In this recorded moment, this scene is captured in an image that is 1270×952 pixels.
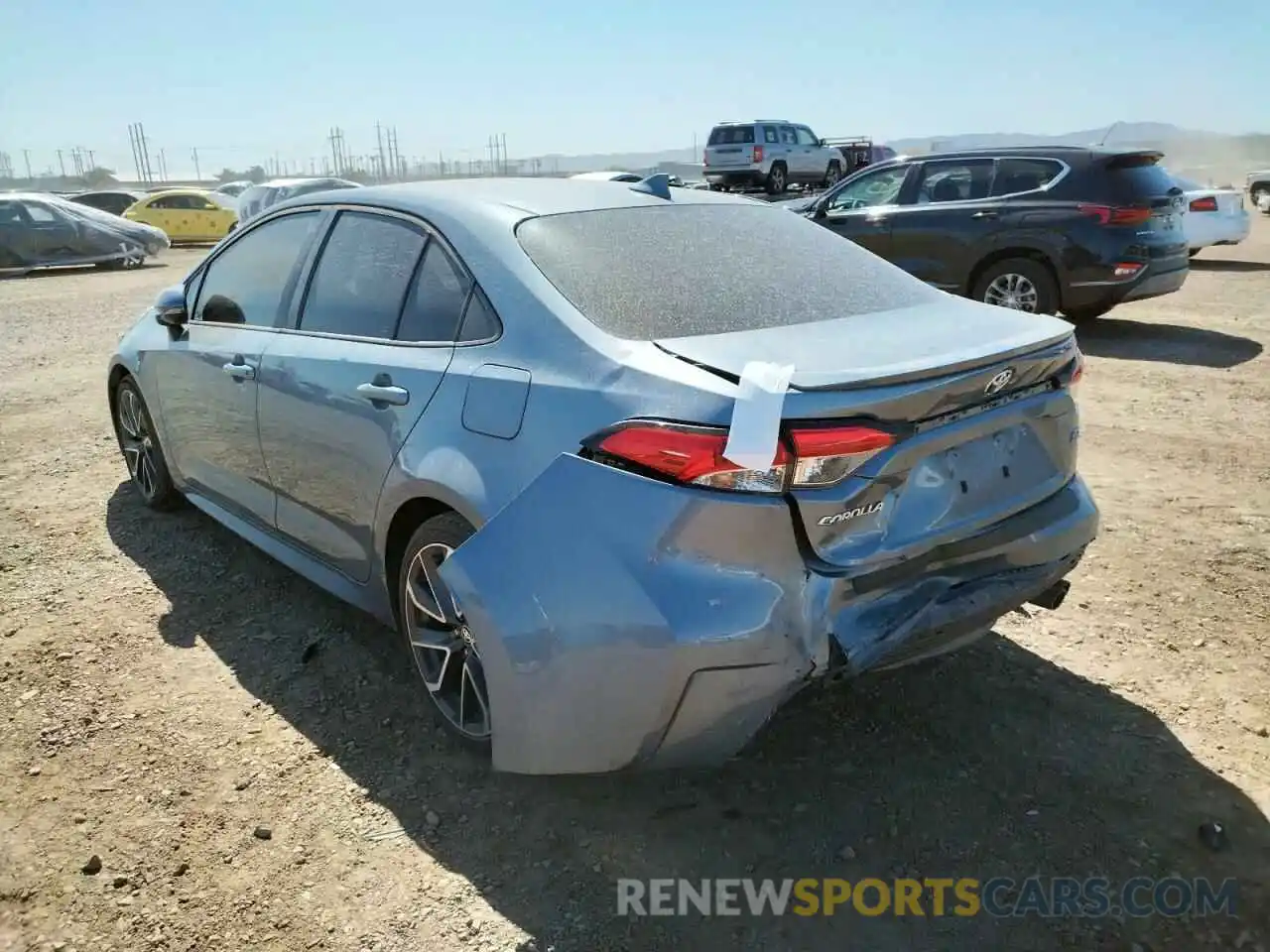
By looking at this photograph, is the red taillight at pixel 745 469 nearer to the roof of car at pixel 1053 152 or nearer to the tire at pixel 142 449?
the tire at pixel 142 449

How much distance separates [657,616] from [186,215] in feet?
90.5

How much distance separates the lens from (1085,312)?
9.16 metres

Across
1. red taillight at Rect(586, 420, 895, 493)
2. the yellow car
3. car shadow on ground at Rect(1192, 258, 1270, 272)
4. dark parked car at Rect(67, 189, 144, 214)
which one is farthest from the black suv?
dark parked car at Rect(67, 189, 144, 214)

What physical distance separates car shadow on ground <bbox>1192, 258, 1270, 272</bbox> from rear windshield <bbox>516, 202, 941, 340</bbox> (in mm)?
13486

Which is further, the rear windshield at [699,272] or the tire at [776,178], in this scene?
the tire at [776,178]

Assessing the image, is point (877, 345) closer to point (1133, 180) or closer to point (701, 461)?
point (701, 461)

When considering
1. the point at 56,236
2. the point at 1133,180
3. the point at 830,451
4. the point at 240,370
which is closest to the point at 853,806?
the point at 830,451

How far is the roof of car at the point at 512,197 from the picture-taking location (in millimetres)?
3010

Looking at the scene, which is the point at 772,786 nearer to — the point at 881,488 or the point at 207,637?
the point at 881,488

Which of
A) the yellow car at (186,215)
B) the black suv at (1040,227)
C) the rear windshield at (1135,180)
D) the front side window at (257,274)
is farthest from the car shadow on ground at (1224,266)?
the yellow car at (186,215)

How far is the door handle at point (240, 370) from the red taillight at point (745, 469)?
2081 mm

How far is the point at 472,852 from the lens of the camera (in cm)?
253

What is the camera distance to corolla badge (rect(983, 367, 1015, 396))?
2.41 meters

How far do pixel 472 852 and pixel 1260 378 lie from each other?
23.6ft
